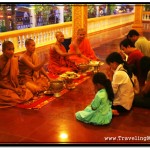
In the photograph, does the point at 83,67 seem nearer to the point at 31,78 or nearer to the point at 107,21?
the point at 31,78

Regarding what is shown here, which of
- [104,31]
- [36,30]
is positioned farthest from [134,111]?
[104,31]

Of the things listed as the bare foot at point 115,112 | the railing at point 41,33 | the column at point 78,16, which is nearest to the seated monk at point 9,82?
the bare foot at point 115,112

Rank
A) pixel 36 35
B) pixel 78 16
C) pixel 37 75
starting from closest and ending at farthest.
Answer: pixel 37 75, pixel 78 16, pixel 36 35

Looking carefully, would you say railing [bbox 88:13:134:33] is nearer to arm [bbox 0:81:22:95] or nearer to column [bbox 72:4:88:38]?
column [bbox 72:4:88:38]

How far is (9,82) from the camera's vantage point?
4785mm

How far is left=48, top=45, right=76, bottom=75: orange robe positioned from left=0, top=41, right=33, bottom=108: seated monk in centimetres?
164

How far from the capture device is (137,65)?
5.11 meters

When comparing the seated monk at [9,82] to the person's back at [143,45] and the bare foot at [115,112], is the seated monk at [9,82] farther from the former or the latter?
the person's back at [143,45]

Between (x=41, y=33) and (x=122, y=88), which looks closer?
(x=122, y=88)

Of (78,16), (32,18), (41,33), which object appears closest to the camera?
(78,16)

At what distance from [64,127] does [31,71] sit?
171 centimetres

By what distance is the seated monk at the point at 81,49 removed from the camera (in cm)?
686

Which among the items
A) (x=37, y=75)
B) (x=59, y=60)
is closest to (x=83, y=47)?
(x=59, y=60)

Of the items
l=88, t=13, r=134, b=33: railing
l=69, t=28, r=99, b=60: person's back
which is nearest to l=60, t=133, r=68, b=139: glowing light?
l=69, t=28, r=99, b=60: person's back
